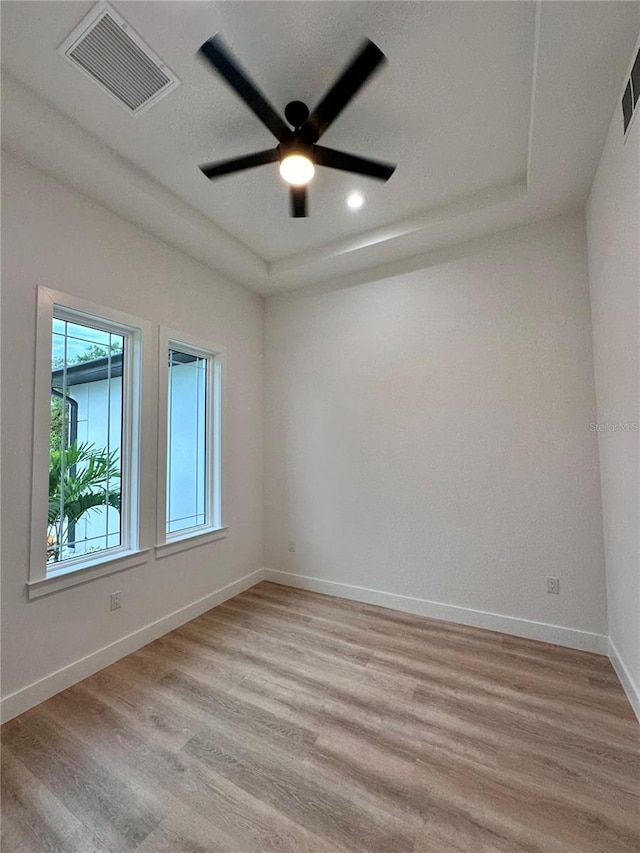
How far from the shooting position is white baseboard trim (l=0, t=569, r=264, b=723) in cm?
187

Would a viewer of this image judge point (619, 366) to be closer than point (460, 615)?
Yes

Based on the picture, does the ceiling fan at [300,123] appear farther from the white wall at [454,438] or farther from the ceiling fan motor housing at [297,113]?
the white wall at [454,438]

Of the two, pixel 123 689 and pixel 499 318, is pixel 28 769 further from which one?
pixel 499 318

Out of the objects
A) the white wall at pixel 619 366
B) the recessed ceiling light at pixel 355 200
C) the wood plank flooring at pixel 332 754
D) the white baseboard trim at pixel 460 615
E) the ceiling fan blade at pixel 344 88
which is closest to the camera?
the wood plank flooring at pixel 332 754

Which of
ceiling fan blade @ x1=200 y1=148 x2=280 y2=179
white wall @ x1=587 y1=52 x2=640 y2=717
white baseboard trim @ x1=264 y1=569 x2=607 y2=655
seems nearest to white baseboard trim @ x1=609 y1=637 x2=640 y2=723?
white wall @ x1=587 y1=52 x2=640 y2=717

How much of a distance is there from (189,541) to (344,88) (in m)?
3.00

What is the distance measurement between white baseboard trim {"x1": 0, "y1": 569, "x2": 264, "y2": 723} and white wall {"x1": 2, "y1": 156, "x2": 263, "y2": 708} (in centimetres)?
4

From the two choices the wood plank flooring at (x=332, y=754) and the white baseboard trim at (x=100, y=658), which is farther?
the white baseboard trim at (x=100, y=658)

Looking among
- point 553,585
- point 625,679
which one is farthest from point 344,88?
point 625,679

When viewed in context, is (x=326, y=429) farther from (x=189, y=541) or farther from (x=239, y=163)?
(x=239, y=163)

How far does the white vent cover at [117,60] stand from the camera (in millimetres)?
1490

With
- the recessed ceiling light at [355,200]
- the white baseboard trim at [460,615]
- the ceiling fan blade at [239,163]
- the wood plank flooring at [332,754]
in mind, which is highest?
the recessed ceiling light at [355,200]

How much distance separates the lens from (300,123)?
5.93 ft

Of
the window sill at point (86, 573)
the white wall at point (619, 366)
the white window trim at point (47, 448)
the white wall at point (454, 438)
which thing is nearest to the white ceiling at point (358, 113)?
the white wall at point (619, 366)
